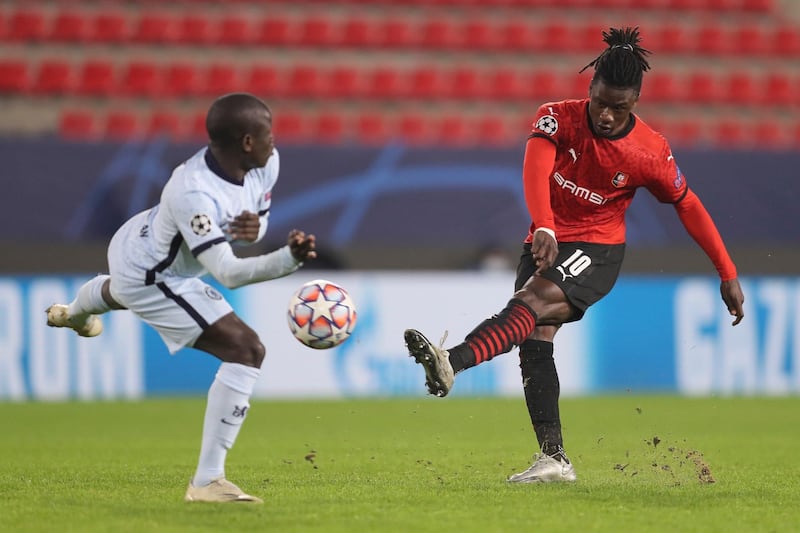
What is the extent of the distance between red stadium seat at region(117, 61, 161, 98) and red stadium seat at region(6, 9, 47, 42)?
1.30 metres

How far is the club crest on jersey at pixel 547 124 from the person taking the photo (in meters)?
6.02

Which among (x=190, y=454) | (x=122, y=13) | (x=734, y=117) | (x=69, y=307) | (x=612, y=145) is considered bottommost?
(x=190, y=454)

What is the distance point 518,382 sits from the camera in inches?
488

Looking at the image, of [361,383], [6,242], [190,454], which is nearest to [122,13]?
[6,242]

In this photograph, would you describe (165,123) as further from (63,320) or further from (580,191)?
(580,191)

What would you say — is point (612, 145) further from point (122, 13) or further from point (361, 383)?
point (122, 13)

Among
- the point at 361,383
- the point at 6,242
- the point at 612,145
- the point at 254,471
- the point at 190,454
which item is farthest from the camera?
the point at 6,242

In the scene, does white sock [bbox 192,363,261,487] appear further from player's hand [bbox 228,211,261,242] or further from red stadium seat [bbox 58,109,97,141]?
red stadium seat [bbox 58,109,97,141]

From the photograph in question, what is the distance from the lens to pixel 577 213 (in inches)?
245

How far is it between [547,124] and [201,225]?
1.98 meters

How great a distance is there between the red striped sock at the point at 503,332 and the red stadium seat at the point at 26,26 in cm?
1257

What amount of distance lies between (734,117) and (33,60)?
10.0 metres

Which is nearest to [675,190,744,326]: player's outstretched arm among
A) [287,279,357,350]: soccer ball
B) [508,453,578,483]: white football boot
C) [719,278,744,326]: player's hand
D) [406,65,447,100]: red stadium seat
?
[719,278,744,326]: player's hand

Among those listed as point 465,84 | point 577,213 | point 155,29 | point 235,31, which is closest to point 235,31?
point 235,31
